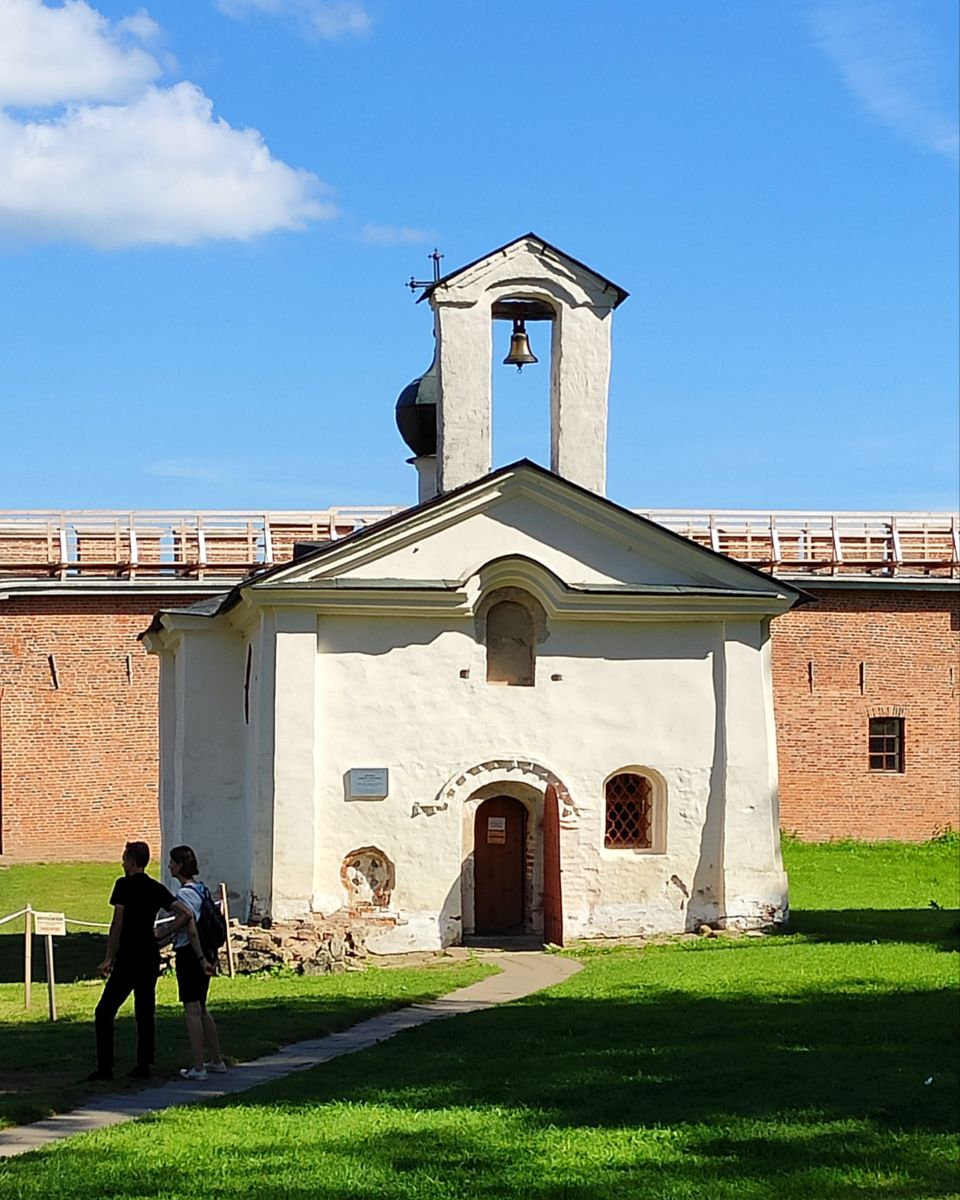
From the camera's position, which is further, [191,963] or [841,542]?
[841,542]

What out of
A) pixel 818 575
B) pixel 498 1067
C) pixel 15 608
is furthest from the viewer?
pixel 818 575

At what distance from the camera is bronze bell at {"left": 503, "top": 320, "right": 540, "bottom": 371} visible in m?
23.3

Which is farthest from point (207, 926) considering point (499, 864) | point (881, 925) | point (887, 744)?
point (887, 744)

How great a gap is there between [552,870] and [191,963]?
1032cm

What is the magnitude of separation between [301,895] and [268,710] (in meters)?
2.19

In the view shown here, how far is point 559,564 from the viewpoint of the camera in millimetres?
21984

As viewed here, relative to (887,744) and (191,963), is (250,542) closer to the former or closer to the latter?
(887,744)

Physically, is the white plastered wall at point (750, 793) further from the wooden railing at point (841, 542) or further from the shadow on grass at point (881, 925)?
the wooden railing at point (841, 542)

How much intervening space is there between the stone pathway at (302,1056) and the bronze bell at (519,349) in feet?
24.7

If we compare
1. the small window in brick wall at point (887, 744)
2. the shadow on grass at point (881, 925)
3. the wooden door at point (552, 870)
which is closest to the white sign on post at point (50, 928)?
the wooden door at point (552, 870)

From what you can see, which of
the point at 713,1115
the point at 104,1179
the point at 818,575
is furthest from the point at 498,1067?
the point at 818,575

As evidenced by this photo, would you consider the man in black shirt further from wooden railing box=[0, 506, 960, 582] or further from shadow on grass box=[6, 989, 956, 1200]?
wooden railing box=[0, 506, 960, 582]

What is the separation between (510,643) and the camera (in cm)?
2195

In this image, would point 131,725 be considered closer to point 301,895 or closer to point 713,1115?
point 301,895
